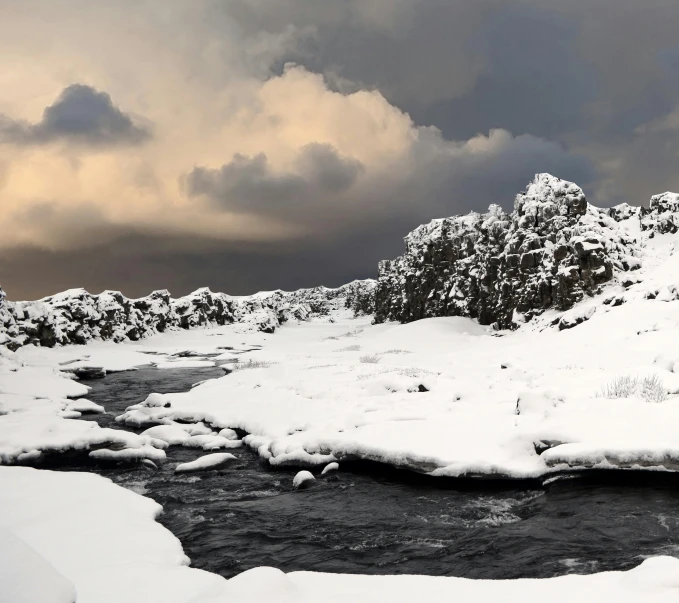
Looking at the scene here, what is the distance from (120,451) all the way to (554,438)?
42.1 feet

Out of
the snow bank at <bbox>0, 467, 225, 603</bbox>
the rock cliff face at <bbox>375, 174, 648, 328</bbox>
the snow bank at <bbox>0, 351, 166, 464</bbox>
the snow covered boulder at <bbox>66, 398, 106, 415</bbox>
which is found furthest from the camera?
the rock cliff face at <bbox>375, 174, 648, 328</bbox>

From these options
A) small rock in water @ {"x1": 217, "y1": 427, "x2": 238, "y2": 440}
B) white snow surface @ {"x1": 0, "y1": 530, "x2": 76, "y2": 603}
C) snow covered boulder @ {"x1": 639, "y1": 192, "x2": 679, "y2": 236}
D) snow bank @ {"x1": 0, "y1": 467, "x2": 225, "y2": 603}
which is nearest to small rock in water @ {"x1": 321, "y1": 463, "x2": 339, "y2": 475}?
snow bank @ {"x1": 0, "y1": 467, "x2": 225, "y2": 603}

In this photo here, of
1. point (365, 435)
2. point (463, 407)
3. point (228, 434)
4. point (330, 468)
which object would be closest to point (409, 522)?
point (330, 468)

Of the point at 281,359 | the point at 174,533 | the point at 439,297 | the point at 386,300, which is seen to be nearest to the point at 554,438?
the point at 174,533

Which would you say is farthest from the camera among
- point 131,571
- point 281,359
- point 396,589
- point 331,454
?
point 281,359

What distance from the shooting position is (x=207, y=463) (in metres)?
14.9

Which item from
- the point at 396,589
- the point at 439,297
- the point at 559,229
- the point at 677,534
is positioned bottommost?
the point at 677,534

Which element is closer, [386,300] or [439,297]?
[439,297]

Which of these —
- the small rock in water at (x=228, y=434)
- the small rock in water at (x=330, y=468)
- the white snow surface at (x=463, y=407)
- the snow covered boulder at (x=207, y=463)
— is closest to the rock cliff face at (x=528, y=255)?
the white snow surface at (x=463, y=407)

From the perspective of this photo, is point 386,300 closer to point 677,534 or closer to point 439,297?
point 439,297

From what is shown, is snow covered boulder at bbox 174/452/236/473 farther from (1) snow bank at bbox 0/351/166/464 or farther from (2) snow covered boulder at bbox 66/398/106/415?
(2) snow covered boulder at bbox 66/398/106/415

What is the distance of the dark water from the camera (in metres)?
8.90

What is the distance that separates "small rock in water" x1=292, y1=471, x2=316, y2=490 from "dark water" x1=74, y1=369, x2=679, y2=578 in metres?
0.21

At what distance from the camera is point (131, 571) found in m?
7.54
